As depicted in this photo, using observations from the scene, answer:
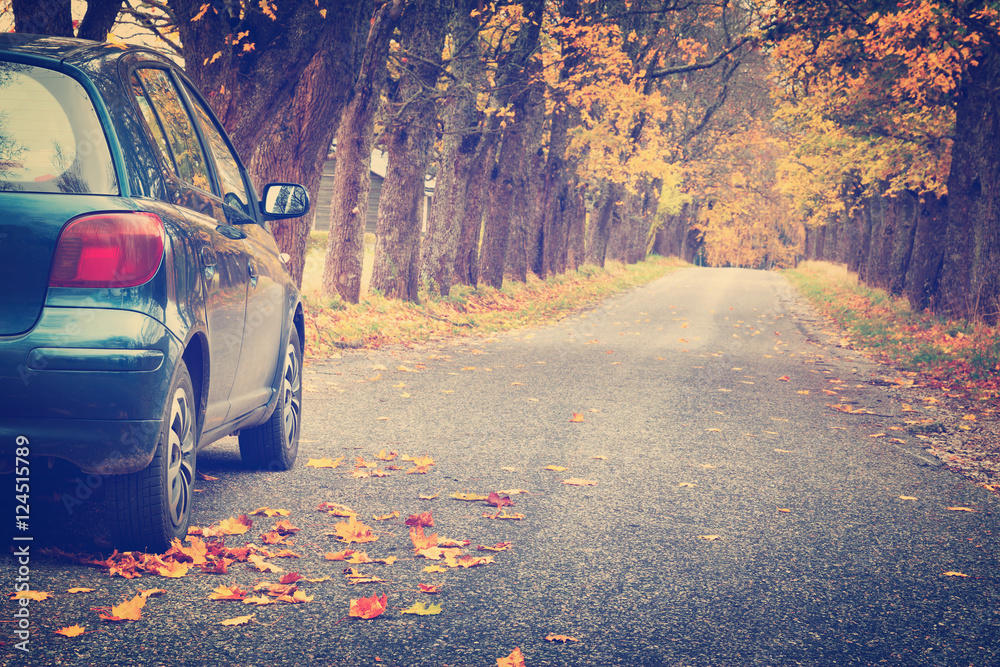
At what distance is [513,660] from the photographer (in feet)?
10.0

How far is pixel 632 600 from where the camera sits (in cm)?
373

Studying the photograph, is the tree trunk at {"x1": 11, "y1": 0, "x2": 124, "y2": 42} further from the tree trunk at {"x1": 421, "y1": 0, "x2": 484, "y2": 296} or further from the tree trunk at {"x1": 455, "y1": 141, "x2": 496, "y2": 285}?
the tree trunk at {"x1": 455, "y1": 141, "x2": 496, "y2": 285}

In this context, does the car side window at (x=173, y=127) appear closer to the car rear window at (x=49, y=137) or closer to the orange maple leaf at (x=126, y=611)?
the car rear window at (x=49, y=137)

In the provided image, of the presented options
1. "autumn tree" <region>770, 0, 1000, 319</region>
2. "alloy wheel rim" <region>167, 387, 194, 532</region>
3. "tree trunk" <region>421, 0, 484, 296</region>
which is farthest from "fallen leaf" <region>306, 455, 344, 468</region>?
"tree trunk" <region>421, 0, 484, 296</region>

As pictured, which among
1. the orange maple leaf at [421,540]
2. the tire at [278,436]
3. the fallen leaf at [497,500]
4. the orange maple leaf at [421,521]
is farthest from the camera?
the tire at [278,436]

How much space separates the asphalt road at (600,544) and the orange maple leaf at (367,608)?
0.15 ft

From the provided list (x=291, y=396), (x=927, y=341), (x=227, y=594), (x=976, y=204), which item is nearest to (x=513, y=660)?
(x=227, y=594)

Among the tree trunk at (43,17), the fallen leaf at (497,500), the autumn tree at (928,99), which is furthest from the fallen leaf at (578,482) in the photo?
the autumn tree at (928,99)

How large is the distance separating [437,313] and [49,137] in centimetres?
1407

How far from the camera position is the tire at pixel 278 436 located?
18.2ft

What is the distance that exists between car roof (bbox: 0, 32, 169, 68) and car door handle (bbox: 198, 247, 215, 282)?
2.78 ft

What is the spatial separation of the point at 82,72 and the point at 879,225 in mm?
30710

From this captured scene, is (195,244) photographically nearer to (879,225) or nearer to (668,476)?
(668,476)

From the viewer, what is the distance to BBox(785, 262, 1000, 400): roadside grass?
11.5 metres
